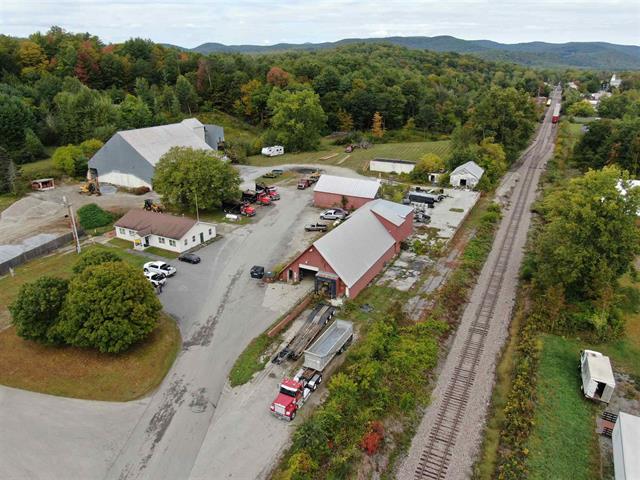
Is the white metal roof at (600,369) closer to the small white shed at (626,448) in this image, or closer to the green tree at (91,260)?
the small white shed at (626,448)

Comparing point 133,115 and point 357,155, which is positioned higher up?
point 133,115

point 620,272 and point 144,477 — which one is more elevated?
point 620,272

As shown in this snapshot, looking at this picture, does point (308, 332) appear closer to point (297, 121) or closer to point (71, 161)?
point (71, 161)

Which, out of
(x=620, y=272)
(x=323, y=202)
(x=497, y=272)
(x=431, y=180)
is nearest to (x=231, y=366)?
(x=497, y=272)

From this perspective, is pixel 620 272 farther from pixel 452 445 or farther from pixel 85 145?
pixel 85 145

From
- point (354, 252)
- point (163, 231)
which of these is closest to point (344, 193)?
point (354, 252)

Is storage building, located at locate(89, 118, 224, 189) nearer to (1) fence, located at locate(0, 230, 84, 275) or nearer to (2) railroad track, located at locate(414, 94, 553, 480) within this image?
(1) fence, located at locate(0, 230, 84, 275)

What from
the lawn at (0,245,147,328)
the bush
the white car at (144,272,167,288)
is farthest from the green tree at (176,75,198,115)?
the white car at (144,272,167,288)
